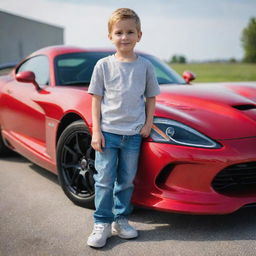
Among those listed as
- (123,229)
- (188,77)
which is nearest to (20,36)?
(188,77)

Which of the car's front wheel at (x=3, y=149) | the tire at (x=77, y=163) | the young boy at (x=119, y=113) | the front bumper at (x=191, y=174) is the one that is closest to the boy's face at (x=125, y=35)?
the young boy at (x=119, y=113)

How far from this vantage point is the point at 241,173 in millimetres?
2695

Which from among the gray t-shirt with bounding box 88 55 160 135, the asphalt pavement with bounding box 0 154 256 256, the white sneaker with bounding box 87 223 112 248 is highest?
the gray t-shirt with bounding box 88 55 160 135

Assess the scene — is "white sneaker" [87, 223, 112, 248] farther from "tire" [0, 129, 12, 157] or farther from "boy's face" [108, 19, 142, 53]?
"tire" [0, 129, 12, 157]

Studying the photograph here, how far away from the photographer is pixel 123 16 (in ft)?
8.18

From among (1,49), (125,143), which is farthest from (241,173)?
(1,49)

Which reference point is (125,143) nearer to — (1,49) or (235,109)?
(235,109)

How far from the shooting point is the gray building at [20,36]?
2522cm

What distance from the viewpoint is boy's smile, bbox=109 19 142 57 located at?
2.51m

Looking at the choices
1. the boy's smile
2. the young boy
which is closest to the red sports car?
the young boy

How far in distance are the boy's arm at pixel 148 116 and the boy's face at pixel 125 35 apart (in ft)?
1.22

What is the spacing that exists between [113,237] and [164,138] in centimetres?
77

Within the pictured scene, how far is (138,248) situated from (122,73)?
44.7 inches

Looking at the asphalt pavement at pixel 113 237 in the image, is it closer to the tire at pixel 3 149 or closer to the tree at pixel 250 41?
the tire at pixel 3 149
